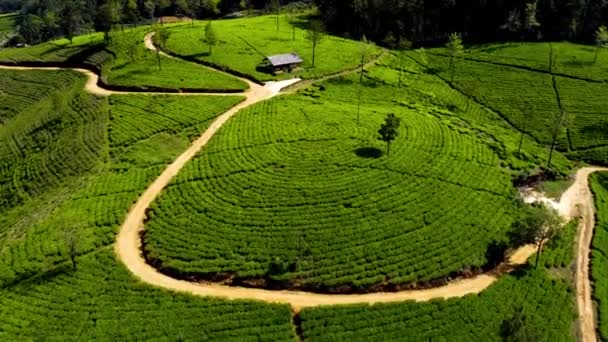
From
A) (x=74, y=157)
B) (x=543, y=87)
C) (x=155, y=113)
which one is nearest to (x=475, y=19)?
(x=543, y=87)

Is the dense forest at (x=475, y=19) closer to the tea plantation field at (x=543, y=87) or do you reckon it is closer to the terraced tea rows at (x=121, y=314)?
the tea plantation field at (x=543, y=87)

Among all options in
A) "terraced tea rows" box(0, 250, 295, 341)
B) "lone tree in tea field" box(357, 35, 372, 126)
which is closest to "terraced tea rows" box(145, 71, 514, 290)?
"terraced tea rows" box(0, 250, 295, 341)

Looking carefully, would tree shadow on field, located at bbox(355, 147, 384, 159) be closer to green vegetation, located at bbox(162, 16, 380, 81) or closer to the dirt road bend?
the dirt road bend

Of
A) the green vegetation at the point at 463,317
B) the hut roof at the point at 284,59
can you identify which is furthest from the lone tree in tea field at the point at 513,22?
the green vegetation at the point at 463,317

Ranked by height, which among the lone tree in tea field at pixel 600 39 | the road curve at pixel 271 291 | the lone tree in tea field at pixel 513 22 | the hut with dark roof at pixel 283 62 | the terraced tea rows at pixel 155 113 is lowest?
the road curve at pixel 271 291

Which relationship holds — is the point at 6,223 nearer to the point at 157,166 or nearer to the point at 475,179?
the point at 157,166

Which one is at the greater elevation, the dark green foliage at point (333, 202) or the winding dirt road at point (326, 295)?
the dark green foliage at point (333, 202)

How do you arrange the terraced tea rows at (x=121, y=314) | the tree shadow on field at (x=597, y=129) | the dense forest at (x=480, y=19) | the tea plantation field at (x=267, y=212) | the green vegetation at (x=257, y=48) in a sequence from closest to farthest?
the terraced tea rows at (x=121, y=314) → the tea plantation field at (x=267, y=212) → the tree shadow on field at (x=597, y=129) → the green vegetation at (x=257, y=48) → the dense forest at (x=480, y=19)
